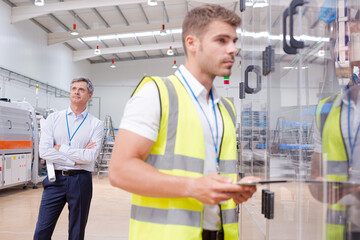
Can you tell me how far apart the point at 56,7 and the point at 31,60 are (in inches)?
100

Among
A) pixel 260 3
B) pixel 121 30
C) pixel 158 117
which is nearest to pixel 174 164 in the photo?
pixel 158 117

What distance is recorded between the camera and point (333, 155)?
1.23 metres

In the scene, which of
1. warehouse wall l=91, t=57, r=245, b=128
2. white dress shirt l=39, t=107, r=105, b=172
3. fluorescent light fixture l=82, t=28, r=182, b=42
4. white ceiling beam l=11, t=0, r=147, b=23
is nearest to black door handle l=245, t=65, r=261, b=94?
white dress shirt l=39, t=107, r=105, b=172

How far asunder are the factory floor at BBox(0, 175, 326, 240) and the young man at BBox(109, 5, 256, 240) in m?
0.25

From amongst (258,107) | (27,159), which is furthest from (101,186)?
(258,107)

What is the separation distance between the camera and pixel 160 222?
3.91 feet

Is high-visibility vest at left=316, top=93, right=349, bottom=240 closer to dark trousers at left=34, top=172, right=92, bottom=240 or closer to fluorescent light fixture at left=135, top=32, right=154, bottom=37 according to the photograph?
dark trousers at left=34, top=172, right=92, bottom=240

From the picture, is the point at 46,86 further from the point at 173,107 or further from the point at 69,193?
the point at 173,107

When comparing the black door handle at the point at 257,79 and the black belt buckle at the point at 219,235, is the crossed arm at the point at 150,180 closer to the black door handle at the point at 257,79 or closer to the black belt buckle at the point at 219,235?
the black belt buckle at the point at 219,235

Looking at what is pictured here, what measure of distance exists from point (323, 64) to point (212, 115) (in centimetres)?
70

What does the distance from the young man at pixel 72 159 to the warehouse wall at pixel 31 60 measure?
7816 millimetres

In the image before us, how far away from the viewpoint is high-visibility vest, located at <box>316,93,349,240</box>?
118 centimetres

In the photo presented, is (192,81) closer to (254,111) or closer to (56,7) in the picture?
(254,111)

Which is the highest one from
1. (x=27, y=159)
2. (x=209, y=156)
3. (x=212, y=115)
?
(x=212, y=115)
